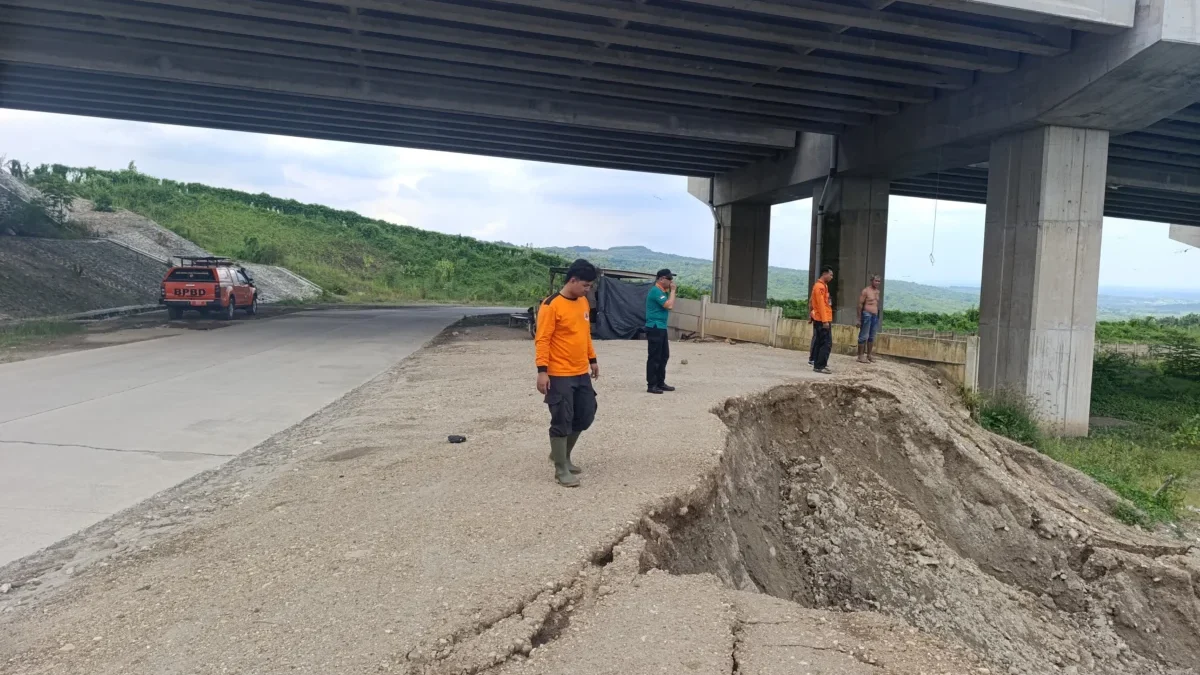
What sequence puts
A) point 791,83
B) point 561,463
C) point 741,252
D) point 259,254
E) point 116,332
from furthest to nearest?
1. point 259,254
2. point 741,252
3. point 116,332
4. point 791,83
5. point 561,463

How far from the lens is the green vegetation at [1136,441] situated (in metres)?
11.5

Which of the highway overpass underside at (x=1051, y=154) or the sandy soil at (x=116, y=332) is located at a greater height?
the highway overpass underside at (x=1051, y=154)

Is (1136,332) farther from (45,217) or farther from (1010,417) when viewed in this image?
(45,217)

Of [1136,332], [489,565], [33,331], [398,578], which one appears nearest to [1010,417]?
[489,565]

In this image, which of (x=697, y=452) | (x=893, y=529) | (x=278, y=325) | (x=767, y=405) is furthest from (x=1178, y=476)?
(x=278, y=325)

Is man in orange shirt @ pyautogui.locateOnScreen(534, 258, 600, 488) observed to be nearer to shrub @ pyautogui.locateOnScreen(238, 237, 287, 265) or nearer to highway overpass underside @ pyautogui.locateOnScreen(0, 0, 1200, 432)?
highway overpass underside @ pyautogui.locateOnScreen(0, 0, 1200, 432)

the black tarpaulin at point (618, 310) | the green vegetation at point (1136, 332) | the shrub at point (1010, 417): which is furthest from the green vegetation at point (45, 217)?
the green vegetation at point (1136, 332)

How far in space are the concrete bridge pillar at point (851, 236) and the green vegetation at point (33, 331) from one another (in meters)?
20.6

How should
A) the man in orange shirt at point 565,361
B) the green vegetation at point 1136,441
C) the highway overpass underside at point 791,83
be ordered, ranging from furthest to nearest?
the highway overpass underside at point 791,83, the green vegetation at point 1136,441, the man in orange shirt at point 565,361

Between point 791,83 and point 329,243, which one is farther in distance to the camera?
point 329,243

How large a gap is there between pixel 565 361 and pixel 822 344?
7.86 m

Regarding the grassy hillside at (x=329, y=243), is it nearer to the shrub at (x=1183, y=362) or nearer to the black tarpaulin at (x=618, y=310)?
the black tarpaulin at (x=618, y=310)

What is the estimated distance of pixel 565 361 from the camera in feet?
19.8

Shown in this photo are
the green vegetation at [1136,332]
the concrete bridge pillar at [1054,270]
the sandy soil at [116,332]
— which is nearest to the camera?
the sandy soil at [116,332]
